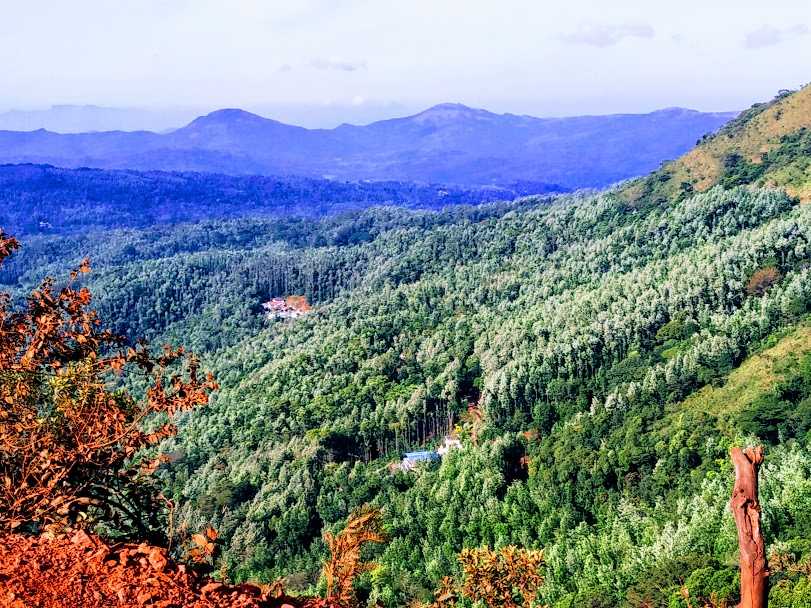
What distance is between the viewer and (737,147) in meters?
99.8

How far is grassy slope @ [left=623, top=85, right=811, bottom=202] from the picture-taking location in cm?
9519

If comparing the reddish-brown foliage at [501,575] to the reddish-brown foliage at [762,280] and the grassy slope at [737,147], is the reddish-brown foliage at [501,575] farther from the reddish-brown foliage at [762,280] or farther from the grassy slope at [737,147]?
the grassy slope at [737,147]

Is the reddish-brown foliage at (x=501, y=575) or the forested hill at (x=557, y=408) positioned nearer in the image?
the reddish-brown foliage at (x=501, y=575)

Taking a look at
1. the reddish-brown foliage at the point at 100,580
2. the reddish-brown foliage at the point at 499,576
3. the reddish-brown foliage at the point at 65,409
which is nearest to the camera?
the reddish-brown foliage at the point at 100,580

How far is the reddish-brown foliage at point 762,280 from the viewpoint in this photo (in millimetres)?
62781

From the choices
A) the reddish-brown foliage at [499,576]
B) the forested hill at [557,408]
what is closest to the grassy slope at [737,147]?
the forested hill at [557,408]

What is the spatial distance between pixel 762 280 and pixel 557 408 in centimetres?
1966

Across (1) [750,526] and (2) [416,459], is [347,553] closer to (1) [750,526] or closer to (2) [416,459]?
(1) [750,526]

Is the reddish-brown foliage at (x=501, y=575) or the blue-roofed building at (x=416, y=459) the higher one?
the reddish-brown foliage at (x=501, y=575)

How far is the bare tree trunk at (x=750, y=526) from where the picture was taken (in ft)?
20.4

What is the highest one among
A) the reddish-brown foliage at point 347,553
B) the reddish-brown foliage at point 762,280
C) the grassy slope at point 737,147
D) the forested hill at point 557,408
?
the grassy slope at point 737,147

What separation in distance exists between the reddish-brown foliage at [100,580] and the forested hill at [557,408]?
23.1 ft

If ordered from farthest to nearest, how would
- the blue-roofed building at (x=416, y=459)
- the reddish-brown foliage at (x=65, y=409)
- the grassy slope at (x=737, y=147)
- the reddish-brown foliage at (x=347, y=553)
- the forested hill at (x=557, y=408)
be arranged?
the grassy slope at (x=737, y=147)
the blue-roofed building at (x=416, y=459)
the forested hill at (x=557, y=408)
the reddish-brown foliage at (x=65, y=409)
the reddish-brown foliage at (x=347, y=553)

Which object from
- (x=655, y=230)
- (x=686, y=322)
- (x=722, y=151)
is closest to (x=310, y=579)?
(x=686, y=322)
